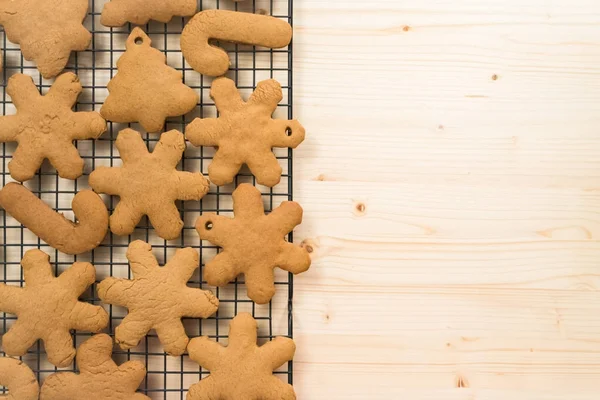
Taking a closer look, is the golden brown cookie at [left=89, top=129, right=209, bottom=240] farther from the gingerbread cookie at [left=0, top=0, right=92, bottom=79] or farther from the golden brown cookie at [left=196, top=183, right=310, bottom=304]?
the gingerbread cookie at [left=0, top=0, right=92, bottom=79]

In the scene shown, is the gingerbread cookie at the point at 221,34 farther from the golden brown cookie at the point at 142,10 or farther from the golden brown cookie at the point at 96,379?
the golden brown cookie at the point at 96,379

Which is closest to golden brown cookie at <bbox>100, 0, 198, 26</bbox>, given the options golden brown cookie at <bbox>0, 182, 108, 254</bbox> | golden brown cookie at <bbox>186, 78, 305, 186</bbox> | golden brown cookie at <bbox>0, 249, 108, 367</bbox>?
golden brown cookie at <bbox>186, 78, 305, 186</bbox>

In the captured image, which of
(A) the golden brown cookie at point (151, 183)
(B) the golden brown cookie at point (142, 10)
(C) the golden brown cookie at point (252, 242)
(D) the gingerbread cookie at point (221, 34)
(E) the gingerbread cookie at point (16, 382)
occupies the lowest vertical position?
(E) the gingerbread cookie at point (16, 382)

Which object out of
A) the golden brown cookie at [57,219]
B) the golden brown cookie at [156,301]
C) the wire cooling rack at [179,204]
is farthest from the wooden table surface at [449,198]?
the golden brown cookie at [57,219]

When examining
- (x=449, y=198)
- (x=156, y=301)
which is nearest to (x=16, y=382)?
(x=156, y=301)

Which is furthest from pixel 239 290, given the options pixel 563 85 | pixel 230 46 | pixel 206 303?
pixel 563 85

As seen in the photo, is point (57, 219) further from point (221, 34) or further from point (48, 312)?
point (221, 34)
